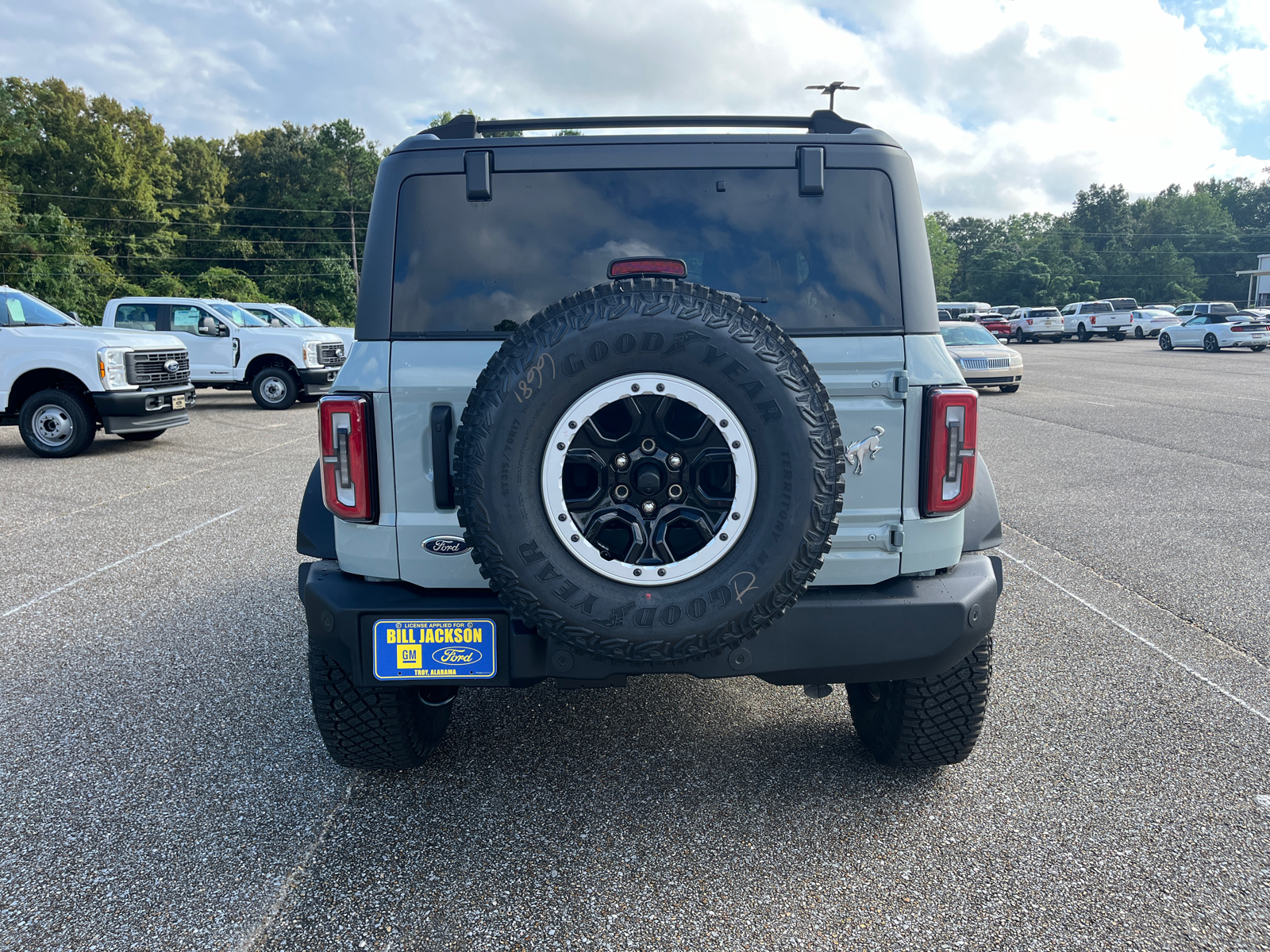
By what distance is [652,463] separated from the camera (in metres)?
2.25

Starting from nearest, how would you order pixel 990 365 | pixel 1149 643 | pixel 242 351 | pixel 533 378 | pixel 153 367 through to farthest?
pixel 533 378 < pixel 1149 643 < pixel 153 367 < pixel 242 351 < pixel 990 365

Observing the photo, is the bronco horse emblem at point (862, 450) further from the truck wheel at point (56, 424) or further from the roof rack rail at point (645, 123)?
the truck wheel at point (56, 424)

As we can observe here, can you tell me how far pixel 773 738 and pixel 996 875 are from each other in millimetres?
997

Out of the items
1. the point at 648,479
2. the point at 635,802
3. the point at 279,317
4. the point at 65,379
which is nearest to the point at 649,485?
the point at 648,479

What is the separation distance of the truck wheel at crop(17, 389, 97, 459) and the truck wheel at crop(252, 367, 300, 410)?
225 inches

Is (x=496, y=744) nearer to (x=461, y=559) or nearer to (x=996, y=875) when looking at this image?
(x=461, y=559)

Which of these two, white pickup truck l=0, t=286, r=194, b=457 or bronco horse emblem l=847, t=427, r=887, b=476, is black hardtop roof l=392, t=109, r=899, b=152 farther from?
white pickup truck l=0, t=286, r=194, b=457

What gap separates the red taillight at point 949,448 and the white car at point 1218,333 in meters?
37.6

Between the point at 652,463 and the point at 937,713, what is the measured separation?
4.70ft

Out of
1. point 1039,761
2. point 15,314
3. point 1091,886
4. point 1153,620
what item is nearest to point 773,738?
point 1039,761

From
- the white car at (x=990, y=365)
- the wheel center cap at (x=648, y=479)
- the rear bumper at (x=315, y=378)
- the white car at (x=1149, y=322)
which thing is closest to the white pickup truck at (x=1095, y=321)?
the white car at (x=1149, y=322)

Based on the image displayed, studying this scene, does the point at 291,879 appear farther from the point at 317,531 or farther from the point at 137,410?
the point at 137,410

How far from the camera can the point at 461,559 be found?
2545 millimetres

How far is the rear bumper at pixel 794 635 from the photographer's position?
243 cm
